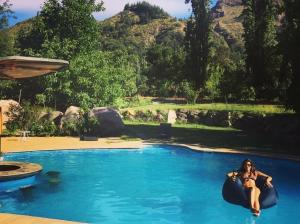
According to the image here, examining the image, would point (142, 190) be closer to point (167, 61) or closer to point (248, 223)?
point (248, 223)

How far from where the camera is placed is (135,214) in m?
12.1

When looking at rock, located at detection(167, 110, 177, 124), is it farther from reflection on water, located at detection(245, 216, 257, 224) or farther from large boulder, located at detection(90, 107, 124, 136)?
reflection on water, located at detection(245, 216, 257, 224)

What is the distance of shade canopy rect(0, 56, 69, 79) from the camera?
11.5 meters

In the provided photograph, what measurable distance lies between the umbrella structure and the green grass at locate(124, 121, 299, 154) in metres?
11.3

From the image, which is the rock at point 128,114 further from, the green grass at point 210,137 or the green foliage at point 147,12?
the green foliage at point 147,12

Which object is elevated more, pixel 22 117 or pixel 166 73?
pixel 166 73

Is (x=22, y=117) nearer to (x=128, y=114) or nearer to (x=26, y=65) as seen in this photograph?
(x=128, y=114)

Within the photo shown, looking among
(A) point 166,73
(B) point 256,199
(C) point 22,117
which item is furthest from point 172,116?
(A) point 166,73

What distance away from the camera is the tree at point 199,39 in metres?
42.4

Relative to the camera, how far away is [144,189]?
49.4ft

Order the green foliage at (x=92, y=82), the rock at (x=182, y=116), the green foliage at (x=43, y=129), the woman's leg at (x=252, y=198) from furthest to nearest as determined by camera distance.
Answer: the rock at (x=182, y=116)
the green foliage at (x=92, y=82)
the green foliage at (x=43, y=129)
the woman's leg at (x=252, y=198)

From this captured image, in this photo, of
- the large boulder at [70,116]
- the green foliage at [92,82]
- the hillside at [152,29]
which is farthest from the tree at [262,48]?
the hillside at [152,29]

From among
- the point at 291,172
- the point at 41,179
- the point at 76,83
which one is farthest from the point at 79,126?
the point at 291,172

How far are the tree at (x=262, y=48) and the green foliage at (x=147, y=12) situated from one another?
148507 millimetres
